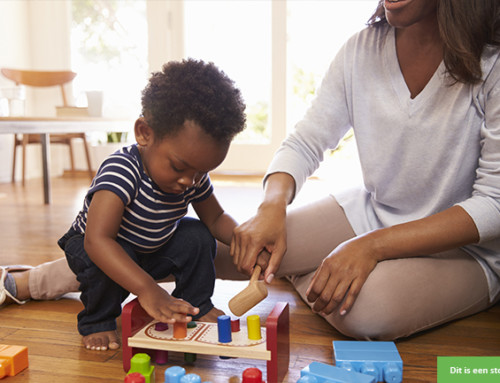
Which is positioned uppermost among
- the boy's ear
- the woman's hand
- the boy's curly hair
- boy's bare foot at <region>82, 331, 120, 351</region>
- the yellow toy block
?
the boy's curly hair

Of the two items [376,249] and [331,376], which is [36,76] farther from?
[331,376]

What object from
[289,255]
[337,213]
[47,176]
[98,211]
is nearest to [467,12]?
[337,213]

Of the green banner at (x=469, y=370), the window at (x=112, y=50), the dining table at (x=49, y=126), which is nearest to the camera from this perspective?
the green banner at (x=469, y=370)

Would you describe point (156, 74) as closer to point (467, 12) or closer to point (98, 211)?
point (98, 211)

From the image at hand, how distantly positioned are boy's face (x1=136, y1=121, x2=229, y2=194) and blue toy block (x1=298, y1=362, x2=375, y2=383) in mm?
368

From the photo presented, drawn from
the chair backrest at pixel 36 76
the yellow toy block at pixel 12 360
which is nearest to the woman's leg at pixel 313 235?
the yellow toy block at pixel 12 360

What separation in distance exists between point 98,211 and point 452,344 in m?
0.69

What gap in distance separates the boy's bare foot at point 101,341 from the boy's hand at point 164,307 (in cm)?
15

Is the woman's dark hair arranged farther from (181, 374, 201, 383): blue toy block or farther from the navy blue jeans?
(181, 374, 201, 383): blue toy block

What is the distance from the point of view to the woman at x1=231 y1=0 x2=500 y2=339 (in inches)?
37.0

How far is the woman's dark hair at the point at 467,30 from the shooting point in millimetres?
936

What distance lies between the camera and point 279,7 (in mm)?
3684

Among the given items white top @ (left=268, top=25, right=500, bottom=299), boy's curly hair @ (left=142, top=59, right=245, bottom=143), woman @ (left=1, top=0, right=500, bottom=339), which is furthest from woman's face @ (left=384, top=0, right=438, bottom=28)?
boy's curly hair @ (left=142, top=59, right=245, bottom=143)

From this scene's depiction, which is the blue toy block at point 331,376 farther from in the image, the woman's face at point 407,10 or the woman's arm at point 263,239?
the woman's face at point 407,10
